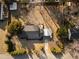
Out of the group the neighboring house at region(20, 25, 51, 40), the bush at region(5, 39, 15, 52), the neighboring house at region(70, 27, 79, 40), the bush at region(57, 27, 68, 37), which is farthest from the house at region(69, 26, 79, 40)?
the bush at region(5, 39, 15, 52)

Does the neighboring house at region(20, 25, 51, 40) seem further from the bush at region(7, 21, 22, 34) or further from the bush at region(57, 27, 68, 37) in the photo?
the bush at region(57, 27, 68, 37)

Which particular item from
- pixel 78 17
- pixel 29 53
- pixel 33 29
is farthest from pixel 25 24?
pixel 78 17

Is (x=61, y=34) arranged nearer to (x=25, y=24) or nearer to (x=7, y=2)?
(x=25, y=24)

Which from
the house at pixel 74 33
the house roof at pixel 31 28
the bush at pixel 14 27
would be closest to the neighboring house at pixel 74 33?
the house at pixel 74 33

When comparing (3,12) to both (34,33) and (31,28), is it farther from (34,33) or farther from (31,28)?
(34,33)

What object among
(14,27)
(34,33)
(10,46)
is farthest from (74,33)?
(10,46)
